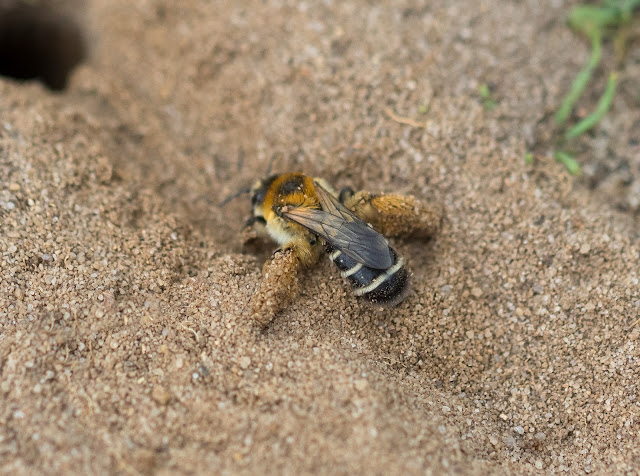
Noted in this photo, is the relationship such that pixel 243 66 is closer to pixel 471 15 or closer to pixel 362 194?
pixel 362 194

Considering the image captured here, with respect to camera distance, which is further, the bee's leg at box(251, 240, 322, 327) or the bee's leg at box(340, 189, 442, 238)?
the bee's leg at box(340, 189, 442, 238)

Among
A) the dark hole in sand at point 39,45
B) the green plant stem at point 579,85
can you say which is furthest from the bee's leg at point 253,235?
the dark hole in sand at point 39,45

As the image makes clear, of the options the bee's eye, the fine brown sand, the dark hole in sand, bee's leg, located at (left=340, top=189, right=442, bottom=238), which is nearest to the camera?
the fine brown sand

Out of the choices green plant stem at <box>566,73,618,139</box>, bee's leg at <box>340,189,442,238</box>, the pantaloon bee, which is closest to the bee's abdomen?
the pantaloon bee

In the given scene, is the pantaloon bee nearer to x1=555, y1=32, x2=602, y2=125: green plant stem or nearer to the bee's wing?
the bee's wing

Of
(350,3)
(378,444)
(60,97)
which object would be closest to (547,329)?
(378,444)

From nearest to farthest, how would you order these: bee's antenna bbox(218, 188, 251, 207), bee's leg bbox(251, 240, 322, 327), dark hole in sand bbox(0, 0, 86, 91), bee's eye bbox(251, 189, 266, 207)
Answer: bee's leg bbox(251, 240, 322, 327) → bee's eye bbox(251, 189, 266, 207) → bee's antenna bbox(218, 188, 251, 207) → dark hole in sand bbox(0, 0, 86, 91)

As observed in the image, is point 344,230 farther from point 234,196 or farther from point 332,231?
point 234,196
